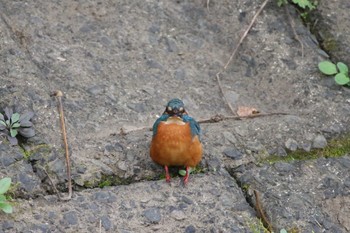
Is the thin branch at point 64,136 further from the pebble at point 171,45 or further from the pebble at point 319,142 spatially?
the pebble at point 319,142

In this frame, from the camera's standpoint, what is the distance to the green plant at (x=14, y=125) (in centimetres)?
429

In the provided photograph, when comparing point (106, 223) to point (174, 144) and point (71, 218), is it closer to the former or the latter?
point (71, 218)

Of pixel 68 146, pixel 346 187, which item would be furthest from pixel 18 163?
pixel 346 187

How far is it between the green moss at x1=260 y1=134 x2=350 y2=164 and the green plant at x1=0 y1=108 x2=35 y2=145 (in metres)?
1.34

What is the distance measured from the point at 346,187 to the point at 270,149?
1.59 ft

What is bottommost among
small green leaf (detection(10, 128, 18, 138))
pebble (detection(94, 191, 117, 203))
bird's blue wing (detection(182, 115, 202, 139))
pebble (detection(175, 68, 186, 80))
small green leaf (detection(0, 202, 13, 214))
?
pebble (detection(94, 191, 117, 203))

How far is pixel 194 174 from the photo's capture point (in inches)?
174

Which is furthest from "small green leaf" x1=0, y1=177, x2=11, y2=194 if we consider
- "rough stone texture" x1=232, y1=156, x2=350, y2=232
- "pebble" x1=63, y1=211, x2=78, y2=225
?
"rough stone texture" x1=232, y1=156, x2=350, y2=232

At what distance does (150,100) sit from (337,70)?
4.14ft

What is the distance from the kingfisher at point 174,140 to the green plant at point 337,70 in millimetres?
1231

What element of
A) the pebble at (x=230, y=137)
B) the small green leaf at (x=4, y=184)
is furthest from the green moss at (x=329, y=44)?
the small green leaf at (x=4, y=184)

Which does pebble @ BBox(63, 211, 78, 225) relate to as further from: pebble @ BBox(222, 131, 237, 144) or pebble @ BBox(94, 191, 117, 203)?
pebble @ BBox(222, 131, 237, 144)

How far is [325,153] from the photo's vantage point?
4684 mm

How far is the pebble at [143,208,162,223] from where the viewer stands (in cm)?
405
